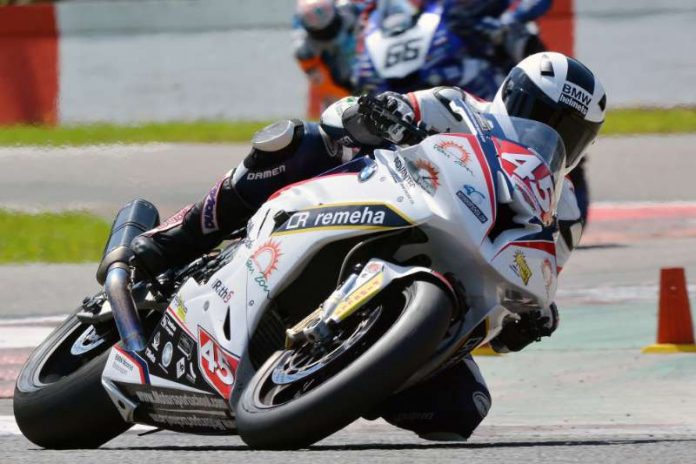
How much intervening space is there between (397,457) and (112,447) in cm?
133

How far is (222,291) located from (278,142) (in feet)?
1.73

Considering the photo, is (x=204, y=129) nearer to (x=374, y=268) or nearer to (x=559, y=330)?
(x=559, y=330)

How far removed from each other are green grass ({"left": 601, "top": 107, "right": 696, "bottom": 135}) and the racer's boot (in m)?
9.51

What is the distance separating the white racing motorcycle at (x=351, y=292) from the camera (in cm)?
450

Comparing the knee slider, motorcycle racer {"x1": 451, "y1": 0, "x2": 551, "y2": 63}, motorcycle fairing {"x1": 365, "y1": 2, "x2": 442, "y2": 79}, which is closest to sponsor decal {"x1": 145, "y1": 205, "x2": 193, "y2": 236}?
the knee slider

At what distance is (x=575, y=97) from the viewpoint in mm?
5230

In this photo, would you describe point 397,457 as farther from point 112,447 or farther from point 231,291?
point 112,447

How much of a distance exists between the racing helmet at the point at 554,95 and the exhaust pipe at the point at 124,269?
132 cm

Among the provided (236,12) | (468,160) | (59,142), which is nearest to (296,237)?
(468,160)

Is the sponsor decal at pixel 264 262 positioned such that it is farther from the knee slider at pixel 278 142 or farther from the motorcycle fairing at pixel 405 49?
the motorcycle fairing at pixel 405 49

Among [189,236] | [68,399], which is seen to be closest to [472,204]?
[189,236]

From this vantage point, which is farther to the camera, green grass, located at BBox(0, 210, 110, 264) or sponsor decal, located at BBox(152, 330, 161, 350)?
green grass, located at BBox(0, 210, 110, 264)

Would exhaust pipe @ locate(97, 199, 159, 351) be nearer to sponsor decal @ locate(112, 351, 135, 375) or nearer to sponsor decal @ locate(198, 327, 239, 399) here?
sponsor decal @ locate(112, 351, 135, 375)

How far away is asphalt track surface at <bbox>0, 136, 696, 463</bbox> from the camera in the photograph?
16.7ft
